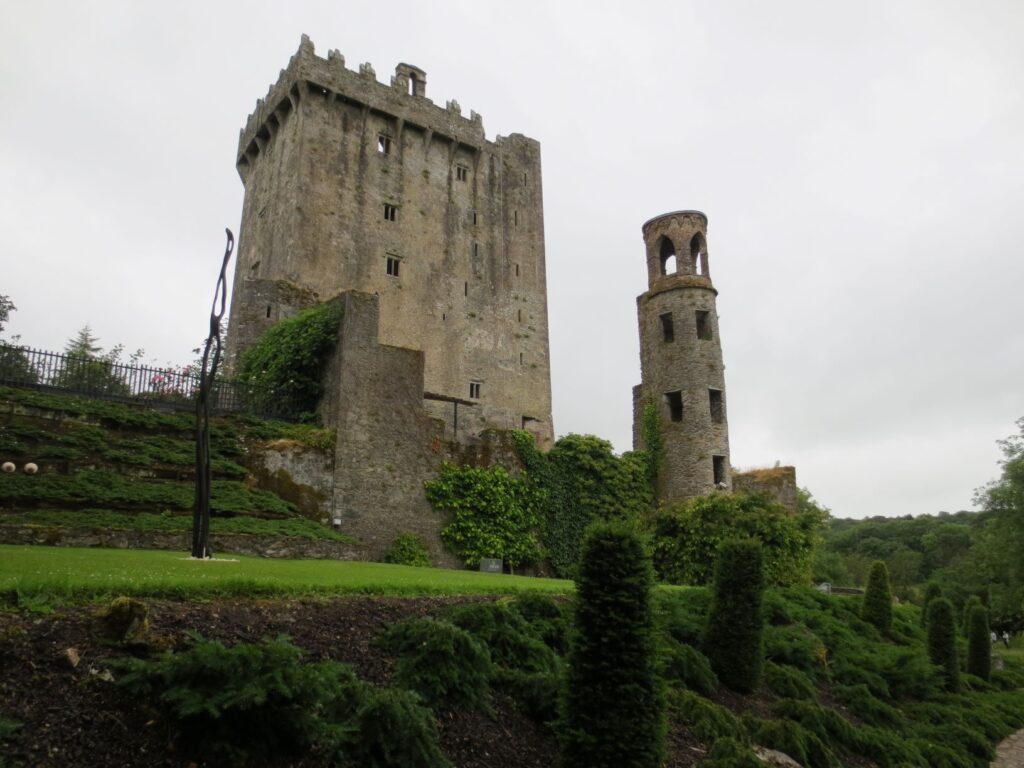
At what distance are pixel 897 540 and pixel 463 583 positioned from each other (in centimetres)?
9764

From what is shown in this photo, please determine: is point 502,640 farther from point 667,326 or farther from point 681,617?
point 667,326

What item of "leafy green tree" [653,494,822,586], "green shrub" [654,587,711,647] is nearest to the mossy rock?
"green shrub" [654,587,711,647]

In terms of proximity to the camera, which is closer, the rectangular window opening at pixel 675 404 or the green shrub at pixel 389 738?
the green shrub at pixel 389 738

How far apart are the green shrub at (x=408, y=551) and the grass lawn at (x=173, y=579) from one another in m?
7.54

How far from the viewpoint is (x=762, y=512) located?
24.7 meters

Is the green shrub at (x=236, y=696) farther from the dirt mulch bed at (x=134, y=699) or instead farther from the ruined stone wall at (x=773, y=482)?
the ruined stone wall at (x=773, y=482)

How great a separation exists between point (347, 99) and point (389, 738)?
108 ft

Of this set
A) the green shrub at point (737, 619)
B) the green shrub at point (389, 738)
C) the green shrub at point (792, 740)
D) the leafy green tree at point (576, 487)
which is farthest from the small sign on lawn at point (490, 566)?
the green shrub at point (389, 738)

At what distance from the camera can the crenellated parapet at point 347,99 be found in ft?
113

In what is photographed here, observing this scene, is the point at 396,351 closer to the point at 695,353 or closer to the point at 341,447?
the point at 341,447

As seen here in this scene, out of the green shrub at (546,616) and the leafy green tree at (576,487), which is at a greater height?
the leafy green tree at (576,487)

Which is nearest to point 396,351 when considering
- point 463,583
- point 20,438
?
point 20,438

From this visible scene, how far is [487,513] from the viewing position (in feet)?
75.5

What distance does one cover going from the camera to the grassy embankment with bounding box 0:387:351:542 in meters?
14.8
